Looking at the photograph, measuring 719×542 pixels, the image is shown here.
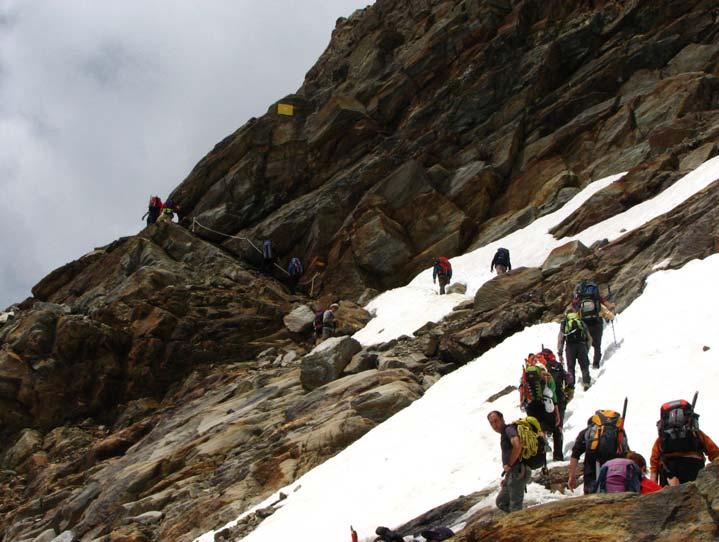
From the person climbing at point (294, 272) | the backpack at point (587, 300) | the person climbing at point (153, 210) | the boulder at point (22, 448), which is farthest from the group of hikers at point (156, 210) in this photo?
the backpack at point (587, 300)

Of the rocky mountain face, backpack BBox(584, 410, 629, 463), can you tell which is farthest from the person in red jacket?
the rocky mountain face

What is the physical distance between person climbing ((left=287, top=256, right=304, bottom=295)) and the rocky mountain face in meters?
0.96

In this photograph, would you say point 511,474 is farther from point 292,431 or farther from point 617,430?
point 292,431

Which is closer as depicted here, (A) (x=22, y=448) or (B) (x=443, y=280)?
(B) (x=443, y=280)

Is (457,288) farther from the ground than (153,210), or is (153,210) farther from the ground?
(153,210)

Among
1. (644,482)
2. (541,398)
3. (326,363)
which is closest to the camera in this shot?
(644,482)

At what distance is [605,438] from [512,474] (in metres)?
1.43

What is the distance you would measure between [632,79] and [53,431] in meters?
36.1

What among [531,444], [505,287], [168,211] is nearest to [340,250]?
[168,211]

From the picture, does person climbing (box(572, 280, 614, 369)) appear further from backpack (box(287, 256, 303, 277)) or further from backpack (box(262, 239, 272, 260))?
backpack (box(262, 239, 272, 260))

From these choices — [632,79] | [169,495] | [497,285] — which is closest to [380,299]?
[497,285]

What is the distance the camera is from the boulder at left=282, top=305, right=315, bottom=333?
3575cm

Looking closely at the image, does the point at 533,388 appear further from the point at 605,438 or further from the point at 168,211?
the point at 168,211

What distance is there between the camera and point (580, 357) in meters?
15.4
